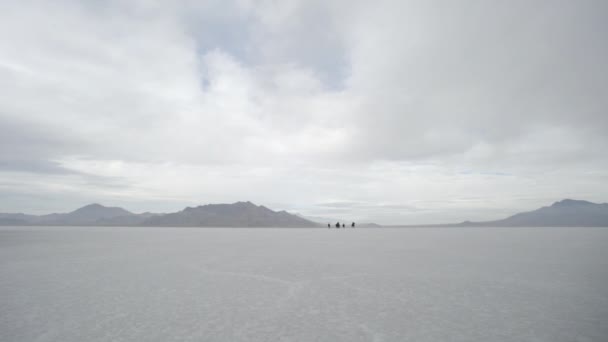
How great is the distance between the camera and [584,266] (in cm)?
1766

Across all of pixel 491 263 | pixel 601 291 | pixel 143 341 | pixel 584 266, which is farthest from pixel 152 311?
pixel 584 266

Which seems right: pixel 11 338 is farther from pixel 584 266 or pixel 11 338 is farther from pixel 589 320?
pixel 584 266

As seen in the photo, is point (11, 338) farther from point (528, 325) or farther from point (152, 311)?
point (528, 325)

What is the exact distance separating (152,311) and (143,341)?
244 cm

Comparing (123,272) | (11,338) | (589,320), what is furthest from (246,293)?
(589,320)

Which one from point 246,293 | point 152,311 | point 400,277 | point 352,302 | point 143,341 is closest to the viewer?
point 143,341

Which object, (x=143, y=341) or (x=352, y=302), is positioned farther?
(x=352, y=302)

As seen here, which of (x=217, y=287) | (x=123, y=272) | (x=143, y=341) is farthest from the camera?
(x=123, y=272)

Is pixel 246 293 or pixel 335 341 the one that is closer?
pixel 335 341

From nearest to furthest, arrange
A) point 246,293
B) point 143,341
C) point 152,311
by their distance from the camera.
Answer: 1. point 143,341
2. point 152,311
3. point 246,293

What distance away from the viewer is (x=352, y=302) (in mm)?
10305

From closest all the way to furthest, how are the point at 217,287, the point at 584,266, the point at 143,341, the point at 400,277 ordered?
1. the point at 143,341
2. the point at 217,287
3. the point at 400,277
4. the point at 584,266

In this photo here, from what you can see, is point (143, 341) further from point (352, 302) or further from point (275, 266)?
point (275, 266)

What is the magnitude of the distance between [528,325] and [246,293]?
8198 millimetres
